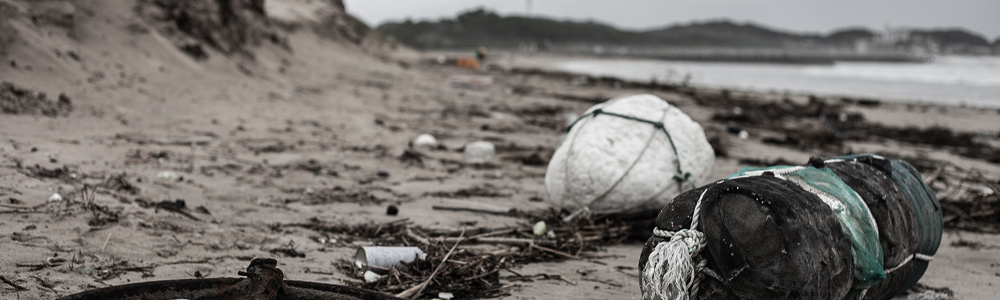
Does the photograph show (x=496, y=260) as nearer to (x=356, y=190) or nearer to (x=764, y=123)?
(x=356, y=190)

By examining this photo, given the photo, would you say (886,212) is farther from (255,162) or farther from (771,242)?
(255,162)

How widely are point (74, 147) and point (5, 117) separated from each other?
79 centimetres

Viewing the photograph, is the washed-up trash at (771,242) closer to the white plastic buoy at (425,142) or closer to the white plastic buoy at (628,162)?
the white plastic buoy at (628,162)

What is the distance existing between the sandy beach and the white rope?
0.93 metres

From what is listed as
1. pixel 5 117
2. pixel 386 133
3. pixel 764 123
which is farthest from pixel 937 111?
pixel 5 117

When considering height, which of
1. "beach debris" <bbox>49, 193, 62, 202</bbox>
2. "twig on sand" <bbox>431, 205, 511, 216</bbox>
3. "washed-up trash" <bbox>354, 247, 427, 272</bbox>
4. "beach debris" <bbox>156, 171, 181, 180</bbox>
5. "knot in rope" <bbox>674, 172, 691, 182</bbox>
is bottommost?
"twig on sand" <bbox>431, 205, 511, 216</bbox>

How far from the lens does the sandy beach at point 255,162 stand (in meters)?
3.05

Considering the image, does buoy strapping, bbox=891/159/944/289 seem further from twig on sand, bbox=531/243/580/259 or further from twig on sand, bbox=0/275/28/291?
twig on sand, bbox=0/275/28/291

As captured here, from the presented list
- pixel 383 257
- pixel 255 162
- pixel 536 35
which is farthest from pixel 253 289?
pixel 536 35

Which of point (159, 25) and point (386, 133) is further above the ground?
point (159, 25)

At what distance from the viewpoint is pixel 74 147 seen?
14.9 ft

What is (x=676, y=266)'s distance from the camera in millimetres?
2021

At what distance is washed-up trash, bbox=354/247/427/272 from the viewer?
314 centimetres

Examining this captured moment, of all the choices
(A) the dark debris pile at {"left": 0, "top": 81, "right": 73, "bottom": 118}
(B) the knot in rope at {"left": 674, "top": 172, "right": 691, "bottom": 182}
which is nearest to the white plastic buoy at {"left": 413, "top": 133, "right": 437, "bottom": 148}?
(A) the dark debris pile at {"left": 0, "top": 81, "right": 73, "bottom": 118}
